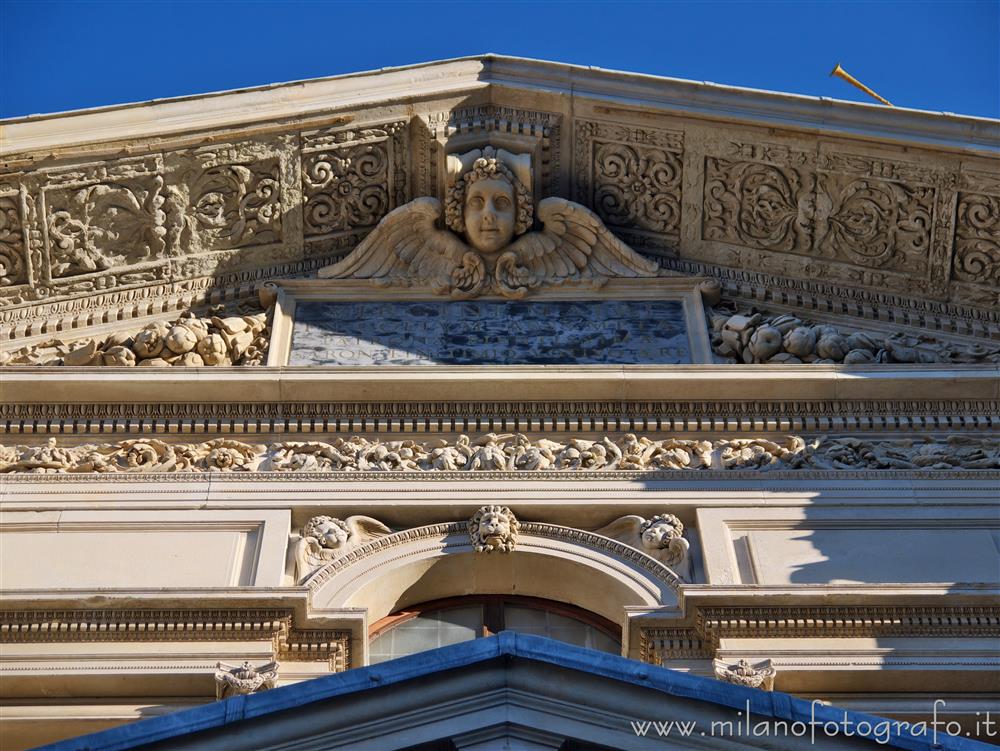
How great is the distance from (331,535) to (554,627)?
1424 millimetres

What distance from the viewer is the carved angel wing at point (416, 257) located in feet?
46.5

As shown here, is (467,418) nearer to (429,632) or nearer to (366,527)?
(366,527)

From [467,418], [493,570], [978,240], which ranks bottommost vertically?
[493,570]

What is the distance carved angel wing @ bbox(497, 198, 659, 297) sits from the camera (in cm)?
1425

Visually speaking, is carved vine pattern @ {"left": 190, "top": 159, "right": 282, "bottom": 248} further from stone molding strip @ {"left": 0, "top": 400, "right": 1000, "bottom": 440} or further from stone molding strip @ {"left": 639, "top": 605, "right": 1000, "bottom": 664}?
stone molding strip @ {"left": 639, "top": 605, "right": 1000, "bottom": 664}

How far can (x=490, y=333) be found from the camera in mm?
13781

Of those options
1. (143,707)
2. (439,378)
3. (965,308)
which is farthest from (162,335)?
(965,308)

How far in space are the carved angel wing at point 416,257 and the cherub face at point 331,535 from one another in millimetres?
2765

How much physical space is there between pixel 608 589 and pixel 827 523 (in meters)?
1.41

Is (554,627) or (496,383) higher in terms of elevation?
(496,383)

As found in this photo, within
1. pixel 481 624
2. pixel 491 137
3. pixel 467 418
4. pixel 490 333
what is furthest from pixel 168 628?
pixel 491 137

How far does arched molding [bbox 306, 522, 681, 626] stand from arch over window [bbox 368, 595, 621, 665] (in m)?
0.05

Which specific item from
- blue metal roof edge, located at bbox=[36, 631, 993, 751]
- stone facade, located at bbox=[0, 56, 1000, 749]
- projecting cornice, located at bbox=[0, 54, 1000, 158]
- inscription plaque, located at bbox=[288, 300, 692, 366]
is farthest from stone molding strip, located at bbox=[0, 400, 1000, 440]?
blue metal roof edge, located at bbox=[36, 631, 993, 751]

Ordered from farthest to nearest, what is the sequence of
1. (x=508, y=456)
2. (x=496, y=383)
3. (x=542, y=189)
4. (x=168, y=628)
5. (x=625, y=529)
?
(x=542, y=189) → (x=496, y=383) → (x=508, y=456) → (x=625, y=529) → (x=168, y=628)
